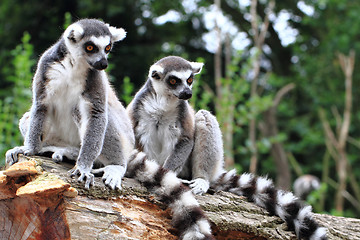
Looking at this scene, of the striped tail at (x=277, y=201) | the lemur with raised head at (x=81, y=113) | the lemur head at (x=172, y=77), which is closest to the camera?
the lemur with raised head at (x=81, y=113)

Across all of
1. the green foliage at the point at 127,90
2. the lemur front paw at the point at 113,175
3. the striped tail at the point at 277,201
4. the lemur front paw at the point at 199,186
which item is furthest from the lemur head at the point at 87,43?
the green foliage at the point at 127,90

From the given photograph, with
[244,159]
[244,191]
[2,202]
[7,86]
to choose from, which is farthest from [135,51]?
[2,202]

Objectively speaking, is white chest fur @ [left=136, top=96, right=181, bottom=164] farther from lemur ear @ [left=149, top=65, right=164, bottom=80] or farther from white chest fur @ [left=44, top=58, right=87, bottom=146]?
white chest fur @ [left=44, top=58, right=87, bottom=146]

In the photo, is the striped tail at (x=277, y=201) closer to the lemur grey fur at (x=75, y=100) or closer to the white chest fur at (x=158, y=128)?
the white chest fur at (x=158, y=128)

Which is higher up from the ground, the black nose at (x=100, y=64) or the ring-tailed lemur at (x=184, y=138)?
the black nose at (x=100, y=64)

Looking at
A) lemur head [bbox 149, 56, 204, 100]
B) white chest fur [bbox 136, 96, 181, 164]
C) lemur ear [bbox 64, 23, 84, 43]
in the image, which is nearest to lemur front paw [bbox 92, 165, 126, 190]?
white chest fur [bbox 136, 96, 181, 164]

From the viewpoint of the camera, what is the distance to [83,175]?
10.4ft

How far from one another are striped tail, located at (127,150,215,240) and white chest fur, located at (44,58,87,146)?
0.69m

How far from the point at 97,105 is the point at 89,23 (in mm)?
738

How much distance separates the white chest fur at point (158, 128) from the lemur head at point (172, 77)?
156mm

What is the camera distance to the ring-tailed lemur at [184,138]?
4.06 meters

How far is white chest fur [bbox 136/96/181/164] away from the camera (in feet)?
14.7

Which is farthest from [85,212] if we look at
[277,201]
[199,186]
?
[277,201]

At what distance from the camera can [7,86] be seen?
9227 mm
